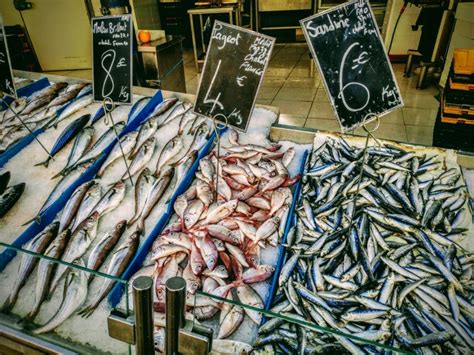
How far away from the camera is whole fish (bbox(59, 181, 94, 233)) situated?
2.12m

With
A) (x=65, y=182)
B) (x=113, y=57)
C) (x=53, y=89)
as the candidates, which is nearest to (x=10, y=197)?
(x=65, y=182)

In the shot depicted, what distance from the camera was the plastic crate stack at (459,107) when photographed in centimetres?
364

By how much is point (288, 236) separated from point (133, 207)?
44.1 inches

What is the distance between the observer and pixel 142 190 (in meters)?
2.32

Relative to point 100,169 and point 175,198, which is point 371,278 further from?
point 100,169

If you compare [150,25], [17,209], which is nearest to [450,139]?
[17,209]

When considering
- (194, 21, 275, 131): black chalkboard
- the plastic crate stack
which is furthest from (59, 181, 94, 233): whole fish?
A: the plastic crate stack

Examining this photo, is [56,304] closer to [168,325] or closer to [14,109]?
[168,325]

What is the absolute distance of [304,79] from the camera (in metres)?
7.31

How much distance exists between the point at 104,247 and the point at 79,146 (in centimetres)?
121

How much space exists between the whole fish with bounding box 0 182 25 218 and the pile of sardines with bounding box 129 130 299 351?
1.19m

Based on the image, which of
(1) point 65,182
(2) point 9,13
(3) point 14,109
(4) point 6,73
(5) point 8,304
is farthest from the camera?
(2) point 9,13

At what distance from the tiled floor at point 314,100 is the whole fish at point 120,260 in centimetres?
203

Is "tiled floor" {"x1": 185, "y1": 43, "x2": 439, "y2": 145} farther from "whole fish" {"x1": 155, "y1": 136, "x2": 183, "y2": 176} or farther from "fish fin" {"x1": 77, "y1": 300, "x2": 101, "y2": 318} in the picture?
"fish fin" {"x1": 77, "y1": 300, "x2": 101, "y2": 318}
